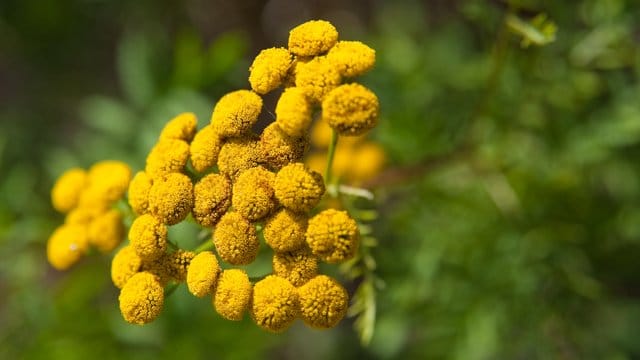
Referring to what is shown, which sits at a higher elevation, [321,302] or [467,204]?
[321,302]

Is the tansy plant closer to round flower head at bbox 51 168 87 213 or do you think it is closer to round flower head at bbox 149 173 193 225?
round flower head at bbox 149 173 193 225

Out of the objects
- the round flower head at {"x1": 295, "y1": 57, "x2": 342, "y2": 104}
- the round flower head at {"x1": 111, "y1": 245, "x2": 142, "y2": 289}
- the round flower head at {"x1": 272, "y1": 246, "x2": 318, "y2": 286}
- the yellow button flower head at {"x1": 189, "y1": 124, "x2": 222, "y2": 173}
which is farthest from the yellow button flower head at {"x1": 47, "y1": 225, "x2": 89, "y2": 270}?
the round flower head at {"x1": 295, "y1": 57, "x2": 342, "y2": 104}

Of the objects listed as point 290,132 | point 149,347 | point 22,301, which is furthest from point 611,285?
point 22,301

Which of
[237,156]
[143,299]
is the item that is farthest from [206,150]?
[143,299]

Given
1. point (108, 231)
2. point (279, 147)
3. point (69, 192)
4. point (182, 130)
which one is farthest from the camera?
point (69, 192)

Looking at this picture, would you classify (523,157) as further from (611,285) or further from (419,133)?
(611,285)

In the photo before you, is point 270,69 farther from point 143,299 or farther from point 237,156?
point 143,299

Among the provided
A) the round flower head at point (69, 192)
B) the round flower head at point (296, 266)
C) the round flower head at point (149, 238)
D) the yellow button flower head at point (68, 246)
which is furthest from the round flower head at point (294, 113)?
the round flower head at point (69, 192)
